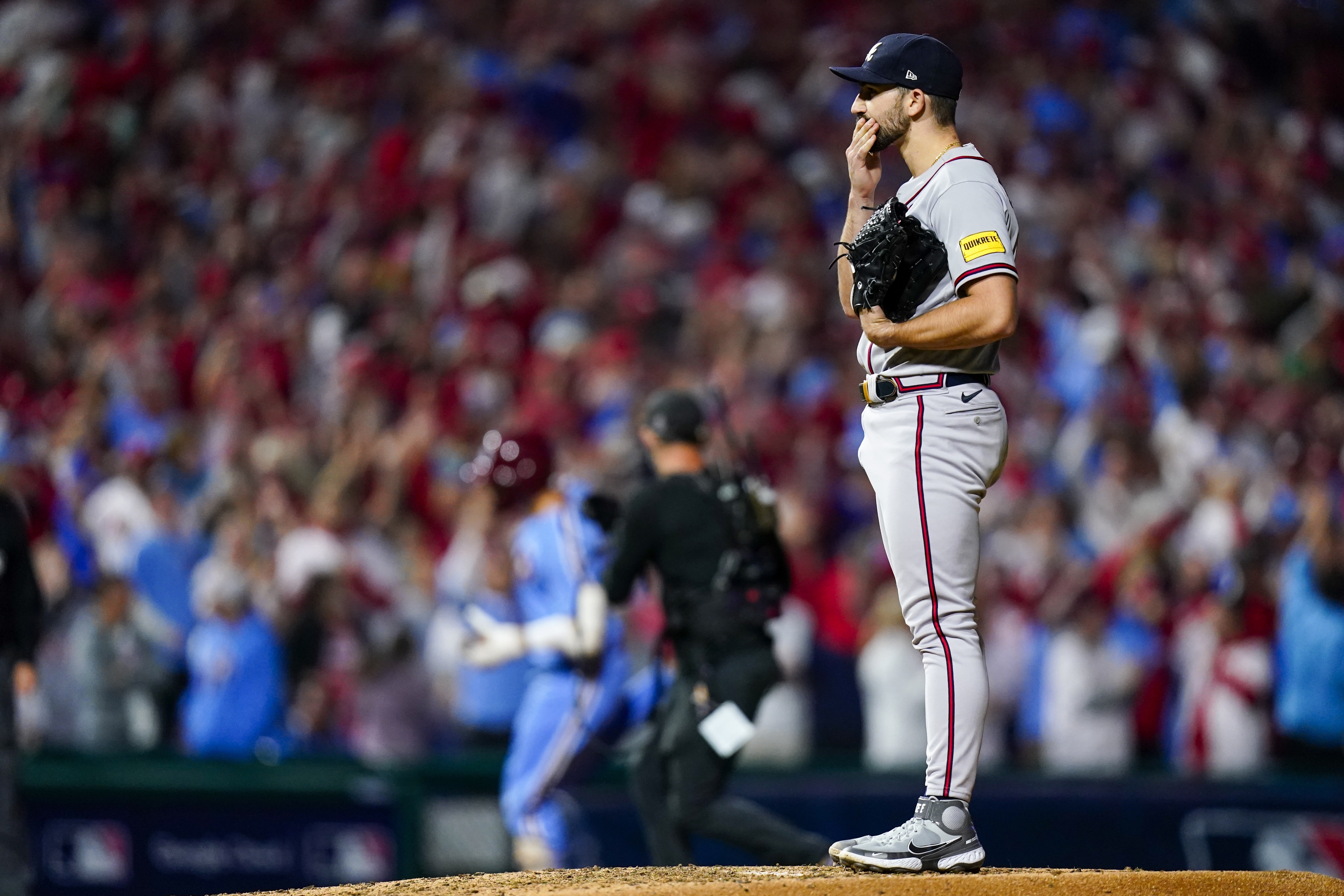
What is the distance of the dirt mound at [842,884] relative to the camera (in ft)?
13.7

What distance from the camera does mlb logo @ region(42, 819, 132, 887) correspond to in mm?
9797

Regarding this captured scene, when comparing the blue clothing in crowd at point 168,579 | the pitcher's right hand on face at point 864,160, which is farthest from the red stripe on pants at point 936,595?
the blue clothing in crowd at point 168,579

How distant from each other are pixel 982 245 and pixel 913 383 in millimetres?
406

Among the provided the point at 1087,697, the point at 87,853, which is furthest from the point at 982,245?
the point at 87,853

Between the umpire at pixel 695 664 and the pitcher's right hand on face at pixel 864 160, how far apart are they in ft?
6.81

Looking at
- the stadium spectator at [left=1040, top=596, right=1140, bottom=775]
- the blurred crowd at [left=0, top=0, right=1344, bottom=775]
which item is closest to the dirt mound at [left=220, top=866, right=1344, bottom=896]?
the blurred crowd at [left=0, top=0, right=1344, bottom=775]

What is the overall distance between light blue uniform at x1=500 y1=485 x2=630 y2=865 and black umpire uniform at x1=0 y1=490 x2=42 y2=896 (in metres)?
2.15

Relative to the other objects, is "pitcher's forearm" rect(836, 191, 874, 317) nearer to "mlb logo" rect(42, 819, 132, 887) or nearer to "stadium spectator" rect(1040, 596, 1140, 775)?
"stadium spectator" rect(1040, 596, 1140, 775)

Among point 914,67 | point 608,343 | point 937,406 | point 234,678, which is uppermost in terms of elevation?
point 914,67

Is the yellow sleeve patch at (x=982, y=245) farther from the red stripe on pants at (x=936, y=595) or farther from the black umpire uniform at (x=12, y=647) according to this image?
the black umpire uniform at (x=12, y=647)

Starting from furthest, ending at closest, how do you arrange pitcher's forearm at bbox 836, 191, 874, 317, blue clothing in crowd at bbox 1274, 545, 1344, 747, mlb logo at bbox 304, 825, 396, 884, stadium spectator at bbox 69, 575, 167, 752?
stadium spectator at bbox 69, 575, 167, 752, mlb logo at bbox 304, 825, 396, 884, blue clothing in crowd at bbox 1274, 545, 1344, 747, pitcher's forearm at bbox 836, 191, 874, 317

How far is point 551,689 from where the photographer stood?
26.1 ft

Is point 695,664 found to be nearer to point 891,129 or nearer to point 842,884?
point 842,884

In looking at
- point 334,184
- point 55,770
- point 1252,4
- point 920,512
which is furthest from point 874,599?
point 1252,4
